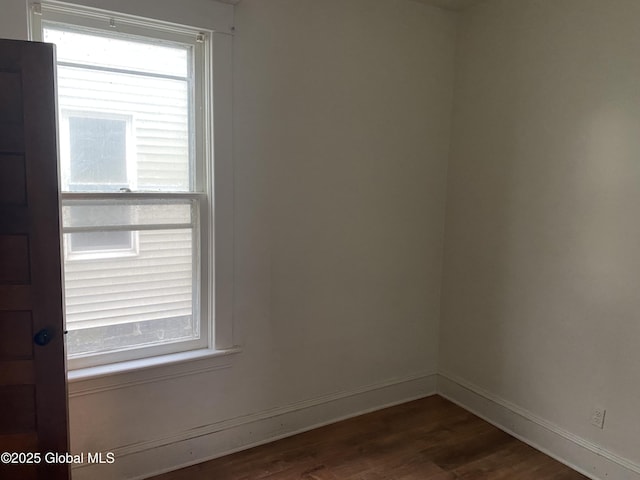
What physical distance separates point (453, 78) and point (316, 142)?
3.92 ft

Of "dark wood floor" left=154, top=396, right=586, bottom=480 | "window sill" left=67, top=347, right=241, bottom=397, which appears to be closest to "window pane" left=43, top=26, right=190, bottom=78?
"window sill" left=67, top=347, right=241, bottom=397

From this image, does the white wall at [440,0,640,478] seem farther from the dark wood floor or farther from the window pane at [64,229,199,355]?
the window pane at [64,229,199,355]

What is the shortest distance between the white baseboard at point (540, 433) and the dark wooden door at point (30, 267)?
245cm

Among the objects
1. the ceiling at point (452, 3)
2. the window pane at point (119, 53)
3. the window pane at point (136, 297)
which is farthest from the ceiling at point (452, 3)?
the window pane at point (136, 297)

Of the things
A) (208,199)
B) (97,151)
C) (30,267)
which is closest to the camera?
(30,267)

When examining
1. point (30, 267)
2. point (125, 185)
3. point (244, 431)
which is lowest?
point (244, 431)

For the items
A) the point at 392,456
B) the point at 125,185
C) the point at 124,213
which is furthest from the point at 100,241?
the point at 392,456

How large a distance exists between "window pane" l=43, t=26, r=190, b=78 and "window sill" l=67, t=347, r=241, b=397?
4.67 ft

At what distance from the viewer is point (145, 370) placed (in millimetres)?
2270

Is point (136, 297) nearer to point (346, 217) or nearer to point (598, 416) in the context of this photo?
point (346, 217)

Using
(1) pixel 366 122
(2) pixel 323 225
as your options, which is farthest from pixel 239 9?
(2) pixel 323 225

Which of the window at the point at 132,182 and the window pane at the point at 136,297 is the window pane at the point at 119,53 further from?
the window pane at the point at 136,297

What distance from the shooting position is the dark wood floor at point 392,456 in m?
2.40

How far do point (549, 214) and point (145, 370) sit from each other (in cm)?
233
